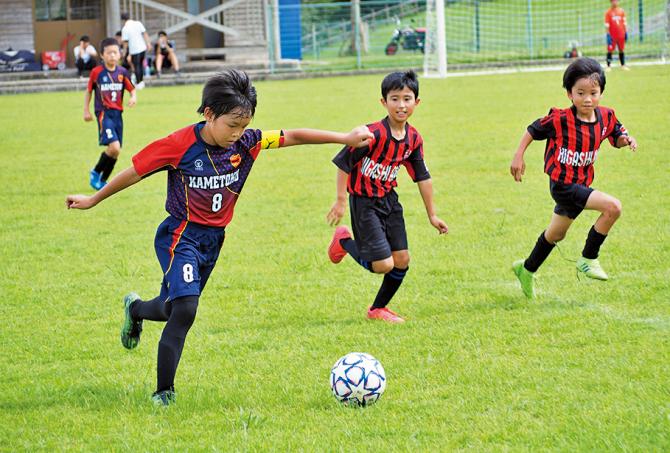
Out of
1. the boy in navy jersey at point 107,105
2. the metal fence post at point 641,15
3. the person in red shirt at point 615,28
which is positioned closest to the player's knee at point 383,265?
the boy in navy jersey at point 107,105

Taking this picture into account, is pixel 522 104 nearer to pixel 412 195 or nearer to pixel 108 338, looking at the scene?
pixel 412 195

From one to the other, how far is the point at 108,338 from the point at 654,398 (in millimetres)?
3230

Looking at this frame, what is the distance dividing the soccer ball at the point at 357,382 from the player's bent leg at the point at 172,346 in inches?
29.4

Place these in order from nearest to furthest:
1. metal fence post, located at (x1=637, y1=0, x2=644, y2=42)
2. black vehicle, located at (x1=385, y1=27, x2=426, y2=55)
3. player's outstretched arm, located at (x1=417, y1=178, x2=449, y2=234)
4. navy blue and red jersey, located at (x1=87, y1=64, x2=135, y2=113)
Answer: player's outstretched arm, located at (x1=417, y1=178, x2=449, y2=234) → navy blue and red jersey, located at (x1=87, y1=64, x2=135, y2=113) → metal fence post, located at (x1=637, y1=0, x2=644, y2=42) → black vehicle, located at (x1=385, y1=27, x2=426, y2=55)

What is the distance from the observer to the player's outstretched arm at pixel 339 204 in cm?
606

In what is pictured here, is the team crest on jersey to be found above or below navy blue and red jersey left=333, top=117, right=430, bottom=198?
above

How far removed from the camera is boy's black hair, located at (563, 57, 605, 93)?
6.38m

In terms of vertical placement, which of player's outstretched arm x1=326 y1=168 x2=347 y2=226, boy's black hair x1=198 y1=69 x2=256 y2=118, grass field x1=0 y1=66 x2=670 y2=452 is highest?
boy's black hair x1=198 y1=69 x2=256 y2=118

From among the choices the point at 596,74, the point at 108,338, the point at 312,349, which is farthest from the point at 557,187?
the point at 108,338

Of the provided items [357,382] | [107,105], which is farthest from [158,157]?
[107,105]

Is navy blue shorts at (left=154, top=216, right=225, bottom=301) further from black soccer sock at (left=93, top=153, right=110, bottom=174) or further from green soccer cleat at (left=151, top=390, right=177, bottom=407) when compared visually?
black soccer sock at (left=93, top=153, right=110, bottom=174)

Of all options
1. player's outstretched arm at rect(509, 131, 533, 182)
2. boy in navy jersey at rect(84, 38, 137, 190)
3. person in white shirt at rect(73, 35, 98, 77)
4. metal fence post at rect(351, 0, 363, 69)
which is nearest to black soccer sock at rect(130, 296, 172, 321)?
player's outstretched arm at rect(509, 131, 533, 182)

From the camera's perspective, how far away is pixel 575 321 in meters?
6.00

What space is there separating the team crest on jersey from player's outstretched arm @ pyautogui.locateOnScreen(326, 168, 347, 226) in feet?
3.39
